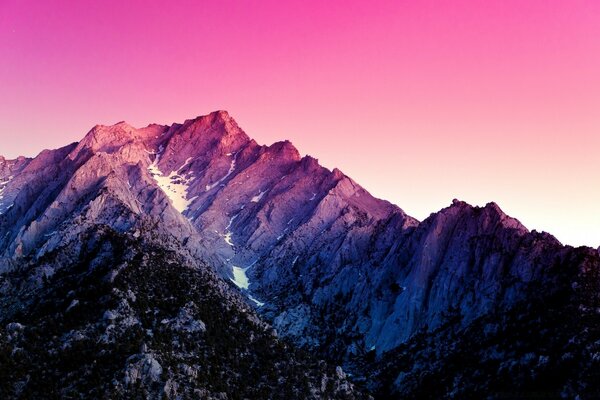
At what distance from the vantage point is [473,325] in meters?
163

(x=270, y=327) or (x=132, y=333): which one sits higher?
(x=270, y=327)

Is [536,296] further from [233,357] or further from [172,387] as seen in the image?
[172,387]

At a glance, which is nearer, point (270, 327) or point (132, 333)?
point (132, 333)

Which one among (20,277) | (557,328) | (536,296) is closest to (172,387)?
(20,277)

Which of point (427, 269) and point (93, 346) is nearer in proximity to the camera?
point (93, 346)

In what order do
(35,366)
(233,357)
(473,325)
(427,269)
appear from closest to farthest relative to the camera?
(35,366) → (233,357) → (473,325) → (427,269)

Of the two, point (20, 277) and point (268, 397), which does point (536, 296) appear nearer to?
point (268, 397)

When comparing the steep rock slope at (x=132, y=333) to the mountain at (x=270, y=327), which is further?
the mountain at (x=270, y=327)

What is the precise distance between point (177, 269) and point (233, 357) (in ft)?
Answer: 114

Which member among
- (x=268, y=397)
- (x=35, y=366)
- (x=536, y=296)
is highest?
(x=536, y=296)

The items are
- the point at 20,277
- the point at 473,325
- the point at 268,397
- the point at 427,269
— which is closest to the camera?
the point at 268,397

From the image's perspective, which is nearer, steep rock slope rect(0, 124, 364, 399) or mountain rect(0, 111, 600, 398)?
steep rock slope rect(0, 124, 364, 399)

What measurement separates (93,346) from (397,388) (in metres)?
79.4

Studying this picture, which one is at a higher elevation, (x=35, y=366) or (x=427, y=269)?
(x=427, y=269)
